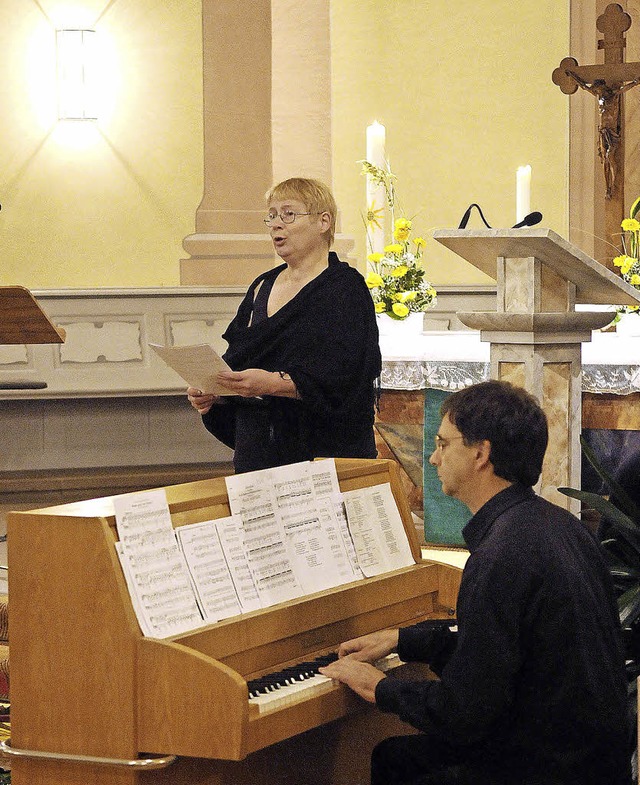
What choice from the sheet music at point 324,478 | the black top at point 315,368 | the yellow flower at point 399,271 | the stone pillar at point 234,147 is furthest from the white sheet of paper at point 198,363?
the stone pillar at point 234,147

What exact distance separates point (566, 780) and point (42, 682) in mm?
979

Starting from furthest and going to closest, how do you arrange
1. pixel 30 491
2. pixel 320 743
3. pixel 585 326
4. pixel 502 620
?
pixel 30 491 → pixel 585 326 → pixel 320 743 → pixel 502 620

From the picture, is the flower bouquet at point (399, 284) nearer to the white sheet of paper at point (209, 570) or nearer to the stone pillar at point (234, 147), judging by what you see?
the stone pillar at point (234, 147)

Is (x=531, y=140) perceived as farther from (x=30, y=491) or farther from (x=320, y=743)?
(x=320, y=743)

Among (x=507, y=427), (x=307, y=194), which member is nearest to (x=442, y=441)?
(x=507, y=427)

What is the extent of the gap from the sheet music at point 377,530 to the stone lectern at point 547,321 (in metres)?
0.91

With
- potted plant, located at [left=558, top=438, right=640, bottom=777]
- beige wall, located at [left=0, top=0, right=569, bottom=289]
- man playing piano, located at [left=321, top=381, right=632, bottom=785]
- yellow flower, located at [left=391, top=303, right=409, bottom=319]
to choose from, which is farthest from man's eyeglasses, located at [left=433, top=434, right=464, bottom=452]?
beige wall, located at [left=0, top=0, right=569, bottom=289]

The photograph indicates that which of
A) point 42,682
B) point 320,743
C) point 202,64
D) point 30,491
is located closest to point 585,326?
point 320,743

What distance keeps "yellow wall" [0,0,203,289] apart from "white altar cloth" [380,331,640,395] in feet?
8.86

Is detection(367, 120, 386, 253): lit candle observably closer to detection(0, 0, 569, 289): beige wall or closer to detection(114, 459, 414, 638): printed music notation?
detection(0, 0, 569, 289): beige wall

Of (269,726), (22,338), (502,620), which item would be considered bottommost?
(269,726)

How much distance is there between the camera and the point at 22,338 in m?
4.95

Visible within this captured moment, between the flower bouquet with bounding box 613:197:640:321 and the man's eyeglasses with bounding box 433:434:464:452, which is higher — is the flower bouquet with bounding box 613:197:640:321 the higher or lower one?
the higher one

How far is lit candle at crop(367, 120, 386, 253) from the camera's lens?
5.81 metres
